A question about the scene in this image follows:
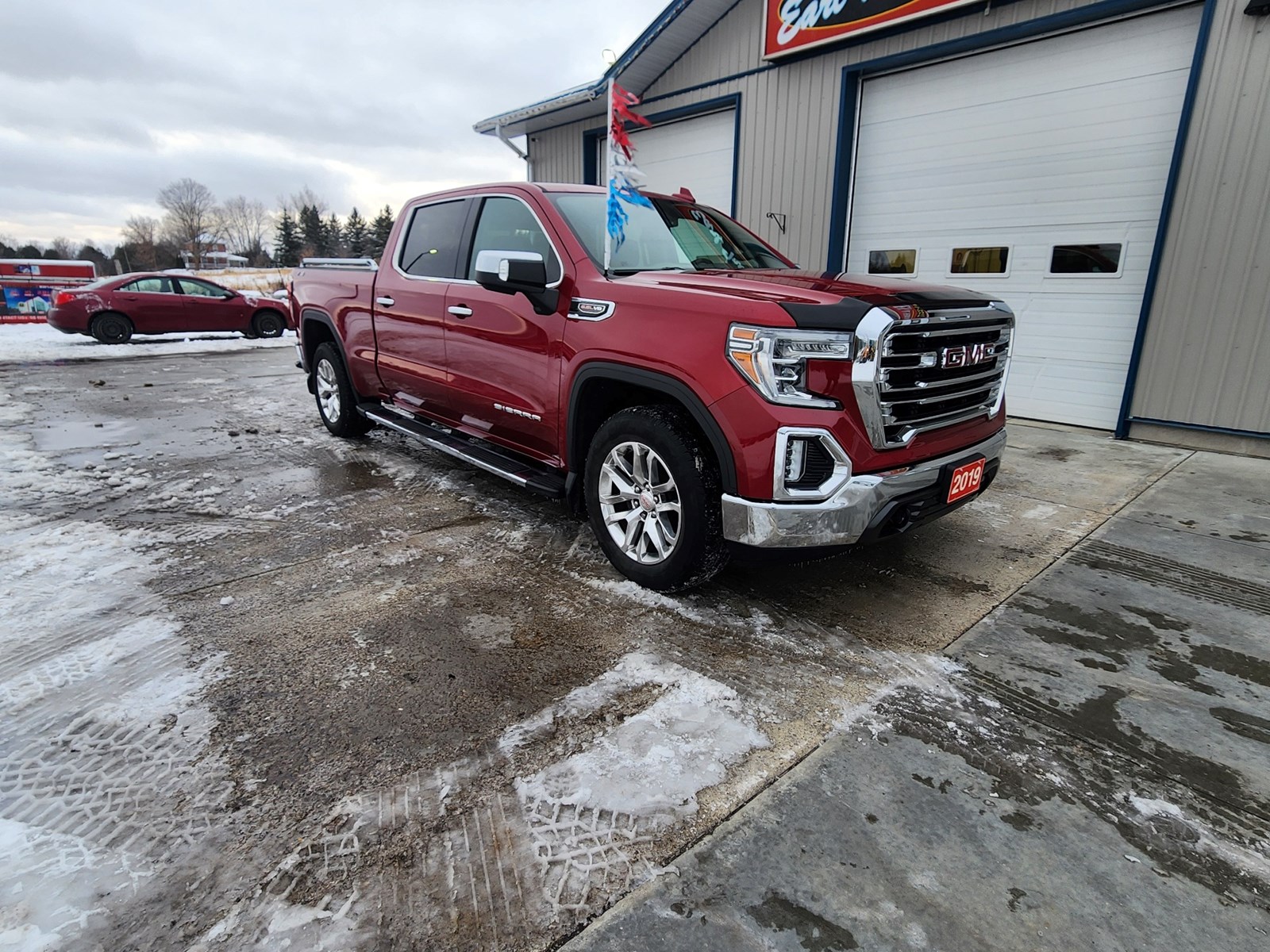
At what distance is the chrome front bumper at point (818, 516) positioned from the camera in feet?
8.51

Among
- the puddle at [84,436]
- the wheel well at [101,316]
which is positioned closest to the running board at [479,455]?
the puddle at [84,436]

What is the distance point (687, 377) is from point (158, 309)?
51.9ft

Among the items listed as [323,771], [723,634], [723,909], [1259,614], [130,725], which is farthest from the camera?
[1259,614]

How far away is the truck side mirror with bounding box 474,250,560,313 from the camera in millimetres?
3250

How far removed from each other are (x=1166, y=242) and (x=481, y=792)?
7278mm

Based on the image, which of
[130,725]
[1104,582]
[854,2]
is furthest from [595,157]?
[130,725]

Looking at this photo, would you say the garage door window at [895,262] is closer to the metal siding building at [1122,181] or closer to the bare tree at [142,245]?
the metal siding building at [1122,181]

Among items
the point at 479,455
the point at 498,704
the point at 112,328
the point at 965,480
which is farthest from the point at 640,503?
the point at 112,328

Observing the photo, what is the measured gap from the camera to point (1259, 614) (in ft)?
10.2

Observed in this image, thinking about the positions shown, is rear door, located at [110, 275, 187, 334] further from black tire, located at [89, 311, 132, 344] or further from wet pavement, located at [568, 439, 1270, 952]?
wet pavement, located at [568, 439, 1270, 952]

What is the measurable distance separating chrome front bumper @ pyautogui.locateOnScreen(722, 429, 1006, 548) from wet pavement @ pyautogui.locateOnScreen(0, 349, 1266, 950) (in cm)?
47

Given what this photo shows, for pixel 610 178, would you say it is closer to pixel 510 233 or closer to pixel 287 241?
pixel 510 233

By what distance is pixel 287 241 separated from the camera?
7375cm

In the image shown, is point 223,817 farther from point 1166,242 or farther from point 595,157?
point 595,157
